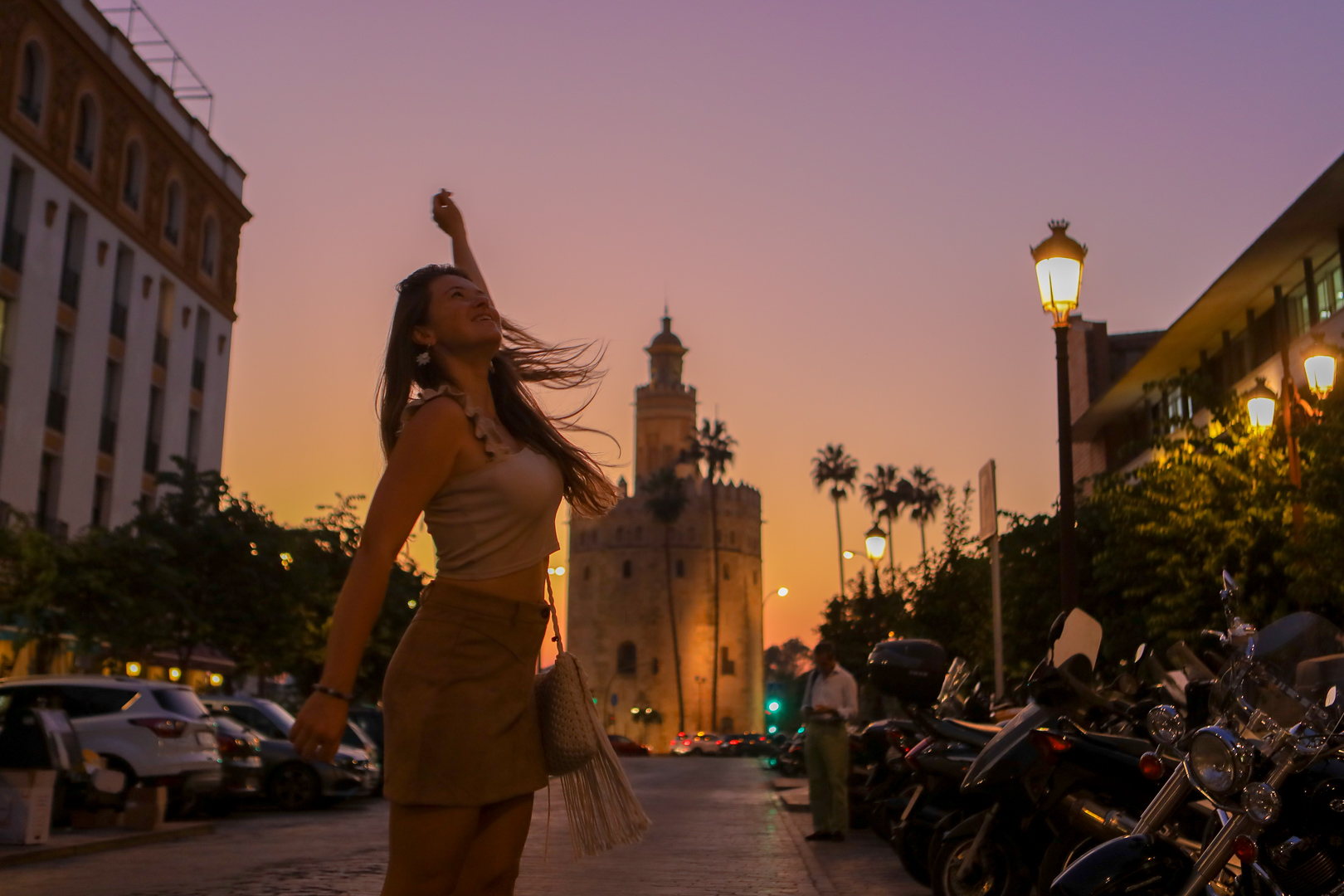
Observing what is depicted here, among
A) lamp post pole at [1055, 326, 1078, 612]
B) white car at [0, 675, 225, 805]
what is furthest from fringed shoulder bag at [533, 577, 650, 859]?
white car at [0, 675, 225, 805]

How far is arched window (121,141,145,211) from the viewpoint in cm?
3591

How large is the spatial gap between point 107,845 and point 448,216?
936cm

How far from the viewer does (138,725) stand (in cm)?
1412

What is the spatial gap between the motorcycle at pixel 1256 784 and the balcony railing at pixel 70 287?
3201 cm

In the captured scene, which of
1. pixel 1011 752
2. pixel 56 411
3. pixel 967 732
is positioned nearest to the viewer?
pixel 1011 752

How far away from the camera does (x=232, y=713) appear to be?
18906 millimetres

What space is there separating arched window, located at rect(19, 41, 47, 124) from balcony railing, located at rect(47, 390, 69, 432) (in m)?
5.84

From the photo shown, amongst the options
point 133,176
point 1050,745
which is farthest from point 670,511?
point 1050,745

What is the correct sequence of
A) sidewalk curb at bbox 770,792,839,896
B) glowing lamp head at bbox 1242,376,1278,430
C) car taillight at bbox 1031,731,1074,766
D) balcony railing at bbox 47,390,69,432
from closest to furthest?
car taillight at bbox 1031,731,1074,766 < sidewalk curb at bbox 770,792,839,896 < glowing lamp head at bbox 1242,376,1278,430 < balcony railing at bbox 47,390,69,432

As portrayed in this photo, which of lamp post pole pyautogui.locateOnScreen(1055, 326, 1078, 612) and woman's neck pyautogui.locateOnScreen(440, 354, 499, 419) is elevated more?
lamp post pole pyautogui.locateOnScreen(1055, 326, 1078, 612)

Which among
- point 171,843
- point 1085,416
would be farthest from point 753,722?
point 171,843

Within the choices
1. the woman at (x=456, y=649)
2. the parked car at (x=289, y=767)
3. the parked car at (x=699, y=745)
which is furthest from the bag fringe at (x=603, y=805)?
the parked car at (x=699, y=745)

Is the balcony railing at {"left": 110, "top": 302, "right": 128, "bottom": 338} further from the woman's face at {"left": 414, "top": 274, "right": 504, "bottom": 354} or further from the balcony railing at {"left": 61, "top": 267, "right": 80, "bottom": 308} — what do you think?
the woman's face at {"left": 414, "top": 274, "right": 504, "bottom": 354}

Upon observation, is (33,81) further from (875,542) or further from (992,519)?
(992,519)
